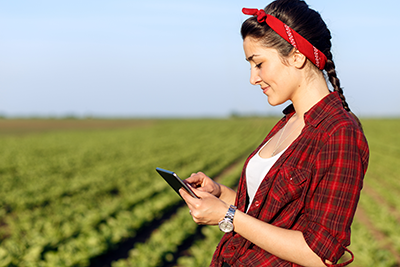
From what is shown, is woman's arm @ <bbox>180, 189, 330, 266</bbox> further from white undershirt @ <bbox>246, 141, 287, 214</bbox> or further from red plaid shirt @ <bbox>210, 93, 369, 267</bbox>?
white undershirt @ <bbox>246, 141, 287, 214</bbox>

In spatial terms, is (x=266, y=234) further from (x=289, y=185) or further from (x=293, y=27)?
(x=293, y=27)

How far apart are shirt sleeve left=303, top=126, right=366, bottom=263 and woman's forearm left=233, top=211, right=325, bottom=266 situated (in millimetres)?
32

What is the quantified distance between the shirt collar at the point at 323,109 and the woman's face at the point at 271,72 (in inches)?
4.3

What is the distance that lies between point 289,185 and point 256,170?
0.24 m

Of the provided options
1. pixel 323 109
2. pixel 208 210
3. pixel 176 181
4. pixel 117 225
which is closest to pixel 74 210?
pixel 117 225

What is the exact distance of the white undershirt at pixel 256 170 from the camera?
144 centimetres

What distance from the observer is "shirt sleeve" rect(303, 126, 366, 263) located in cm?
116

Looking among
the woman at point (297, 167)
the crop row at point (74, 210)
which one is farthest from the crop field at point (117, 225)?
the woman at point (297, 167)

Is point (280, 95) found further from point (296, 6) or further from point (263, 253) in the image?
point (263, 253)

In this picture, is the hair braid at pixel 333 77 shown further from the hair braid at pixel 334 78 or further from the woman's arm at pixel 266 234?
the woman's arm at pixel 266 234

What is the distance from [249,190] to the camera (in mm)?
1543

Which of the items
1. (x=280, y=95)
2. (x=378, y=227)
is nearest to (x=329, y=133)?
(x=280, y=95)

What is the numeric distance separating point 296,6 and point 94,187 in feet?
31.9

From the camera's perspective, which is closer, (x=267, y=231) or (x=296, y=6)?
(x=267, y=231)
